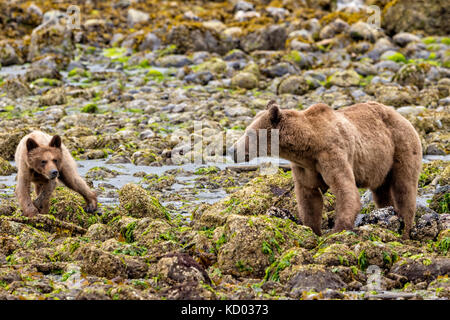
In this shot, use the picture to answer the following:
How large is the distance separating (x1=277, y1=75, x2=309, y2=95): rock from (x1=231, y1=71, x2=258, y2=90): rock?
96 cm

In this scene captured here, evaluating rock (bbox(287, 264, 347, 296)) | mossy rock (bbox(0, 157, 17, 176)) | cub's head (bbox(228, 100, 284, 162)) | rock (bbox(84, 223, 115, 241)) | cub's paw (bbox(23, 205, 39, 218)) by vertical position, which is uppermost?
cub's head (bbox(228, 100, 284, 162))

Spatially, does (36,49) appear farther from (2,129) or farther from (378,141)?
(378,141)

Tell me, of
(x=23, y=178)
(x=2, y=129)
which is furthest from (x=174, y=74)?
(x=23, y=178)

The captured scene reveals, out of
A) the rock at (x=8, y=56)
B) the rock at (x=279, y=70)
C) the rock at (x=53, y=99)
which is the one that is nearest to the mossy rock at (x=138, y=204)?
the rock at (x=53, y=99)

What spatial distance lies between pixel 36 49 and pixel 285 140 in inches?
771

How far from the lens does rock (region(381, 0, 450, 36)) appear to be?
2695cm

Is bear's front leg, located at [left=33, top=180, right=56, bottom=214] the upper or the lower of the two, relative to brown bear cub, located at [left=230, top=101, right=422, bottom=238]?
lower

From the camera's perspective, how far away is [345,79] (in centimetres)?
1941

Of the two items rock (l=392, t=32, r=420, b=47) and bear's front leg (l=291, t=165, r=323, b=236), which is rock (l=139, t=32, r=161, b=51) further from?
bear's front leg (l=291, t=165, r=323, b=236)

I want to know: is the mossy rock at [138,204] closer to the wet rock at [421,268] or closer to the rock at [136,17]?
the wet rock at [421,268]

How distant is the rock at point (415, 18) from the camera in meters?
27.0

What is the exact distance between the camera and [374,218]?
282 inches

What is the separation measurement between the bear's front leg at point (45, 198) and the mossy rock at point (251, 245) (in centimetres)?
296

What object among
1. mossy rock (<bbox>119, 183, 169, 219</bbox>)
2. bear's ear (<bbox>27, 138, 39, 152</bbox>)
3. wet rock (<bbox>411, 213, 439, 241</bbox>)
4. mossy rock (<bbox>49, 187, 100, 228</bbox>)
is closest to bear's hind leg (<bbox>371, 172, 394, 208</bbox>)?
wet rock (<bbox>411, 213, 439, 241</bbox>)
